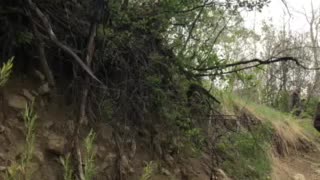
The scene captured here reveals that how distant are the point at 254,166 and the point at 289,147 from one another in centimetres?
368

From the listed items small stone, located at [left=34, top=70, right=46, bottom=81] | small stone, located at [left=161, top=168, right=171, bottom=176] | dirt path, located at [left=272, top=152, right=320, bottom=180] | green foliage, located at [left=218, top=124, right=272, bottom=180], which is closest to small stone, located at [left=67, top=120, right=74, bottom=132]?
small stone, located at [left=34, top=70, right=46, bottom=81]

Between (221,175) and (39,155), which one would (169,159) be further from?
(39,155)

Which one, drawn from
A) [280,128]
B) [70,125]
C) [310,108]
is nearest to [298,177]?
[280,128]

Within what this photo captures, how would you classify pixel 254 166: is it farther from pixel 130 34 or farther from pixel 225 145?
pixel 130 34

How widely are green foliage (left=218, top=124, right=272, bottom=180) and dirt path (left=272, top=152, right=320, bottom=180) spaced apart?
0.97 m

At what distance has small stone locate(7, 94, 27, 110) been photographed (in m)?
3.80

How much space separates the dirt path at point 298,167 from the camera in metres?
7.96

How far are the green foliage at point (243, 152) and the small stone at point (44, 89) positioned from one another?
2387mm

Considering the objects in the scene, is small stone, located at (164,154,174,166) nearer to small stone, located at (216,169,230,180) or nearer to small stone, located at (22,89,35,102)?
small stone, located at (216,169,230,180)

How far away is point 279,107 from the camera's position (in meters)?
16.0

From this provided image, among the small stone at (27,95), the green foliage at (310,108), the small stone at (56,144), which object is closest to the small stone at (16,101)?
the small stone at (27,95)

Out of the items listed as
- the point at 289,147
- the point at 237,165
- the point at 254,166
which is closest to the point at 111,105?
the point at 237,165

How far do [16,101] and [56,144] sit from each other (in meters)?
0.45

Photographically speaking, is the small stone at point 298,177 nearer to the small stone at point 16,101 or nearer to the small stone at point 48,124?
the small stone at point 48,124
